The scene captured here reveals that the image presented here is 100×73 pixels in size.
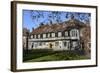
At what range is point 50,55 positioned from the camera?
6.89 feet

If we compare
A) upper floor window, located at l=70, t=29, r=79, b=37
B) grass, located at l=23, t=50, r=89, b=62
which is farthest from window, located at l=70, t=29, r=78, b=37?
grass, located at l=23, t=50, r=89, b=62

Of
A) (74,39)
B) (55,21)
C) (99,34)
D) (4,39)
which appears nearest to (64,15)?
(55,21)

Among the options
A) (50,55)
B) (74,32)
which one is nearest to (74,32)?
(74,32)

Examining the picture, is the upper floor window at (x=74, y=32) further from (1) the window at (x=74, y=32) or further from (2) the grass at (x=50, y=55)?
(2) the grass at (x=50, y=55)

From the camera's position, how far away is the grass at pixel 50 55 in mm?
2021

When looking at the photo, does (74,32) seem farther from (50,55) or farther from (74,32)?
(50,55)

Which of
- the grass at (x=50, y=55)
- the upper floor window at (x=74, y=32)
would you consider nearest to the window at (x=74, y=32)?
the upper floor window at (x=74, y=32)

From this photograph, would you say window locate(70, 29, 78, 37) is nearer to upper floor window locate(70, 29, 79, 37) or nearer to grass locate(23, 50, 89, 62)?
upper floor window locate(70, 29, 79, 37)

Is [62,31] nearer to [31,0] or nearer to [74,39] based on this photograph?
[74,39]

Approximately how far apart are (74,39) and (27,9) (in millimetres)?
560

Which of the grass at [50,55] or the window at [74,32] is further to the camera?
the window at [74,32]

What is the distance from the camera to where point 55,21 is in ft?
6.95

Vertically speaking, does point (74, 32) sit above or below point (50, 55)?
above

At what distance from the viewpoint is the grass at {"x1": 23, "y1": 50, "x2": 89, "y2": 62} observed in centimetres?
202
